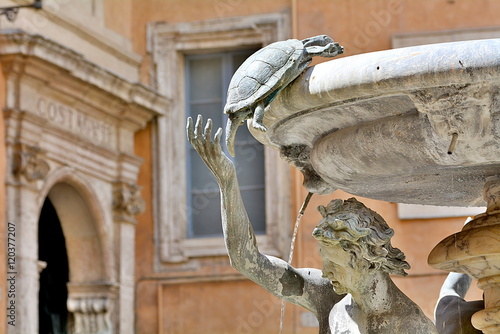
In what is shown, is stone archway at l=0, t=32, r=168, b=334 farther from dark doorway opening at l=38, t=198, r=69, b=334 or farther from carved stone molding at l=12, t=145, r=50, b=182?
dark doorway opening at l=38, t=198, r=69, b=334

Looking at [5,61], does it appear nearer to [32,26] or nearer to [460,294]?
[32,26]

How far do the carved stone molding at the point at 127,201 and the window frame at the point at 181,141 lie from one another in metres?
0.61

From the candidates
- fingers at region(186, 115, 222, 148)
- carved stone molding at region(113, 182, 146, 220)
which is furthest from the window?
fingers at region(186, 115, 222, 148)

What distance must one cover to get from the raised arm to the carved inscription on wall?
23.3 feet

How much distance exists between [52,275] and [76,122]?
1.57 meters

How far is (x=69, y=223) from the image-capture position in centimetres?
1227

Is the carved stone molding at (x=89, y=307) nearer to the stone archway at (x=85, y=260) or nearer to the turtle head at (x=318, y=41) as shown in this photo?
the stone archway at (x=85, y=260)

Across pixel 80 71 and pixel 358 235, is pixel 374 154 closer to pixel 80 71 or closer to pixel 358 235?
pixel 358 235

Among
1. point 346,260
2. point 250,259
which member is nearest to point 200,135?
point 250,259

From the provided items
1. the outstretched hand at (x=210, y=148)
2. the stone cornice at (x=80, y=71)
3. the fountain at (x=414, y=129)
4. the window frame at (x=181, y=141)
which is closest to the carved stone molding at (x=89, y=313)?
the window frame at (x=181, y=141)

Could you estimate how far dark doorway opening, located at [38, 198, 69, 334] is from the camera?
40.3 ft

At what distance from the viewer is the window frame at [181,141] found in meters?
13.1

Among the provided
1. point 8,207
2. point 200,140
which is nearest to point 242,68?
point 200,140

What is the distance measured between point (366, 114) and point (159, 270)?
9.43m
